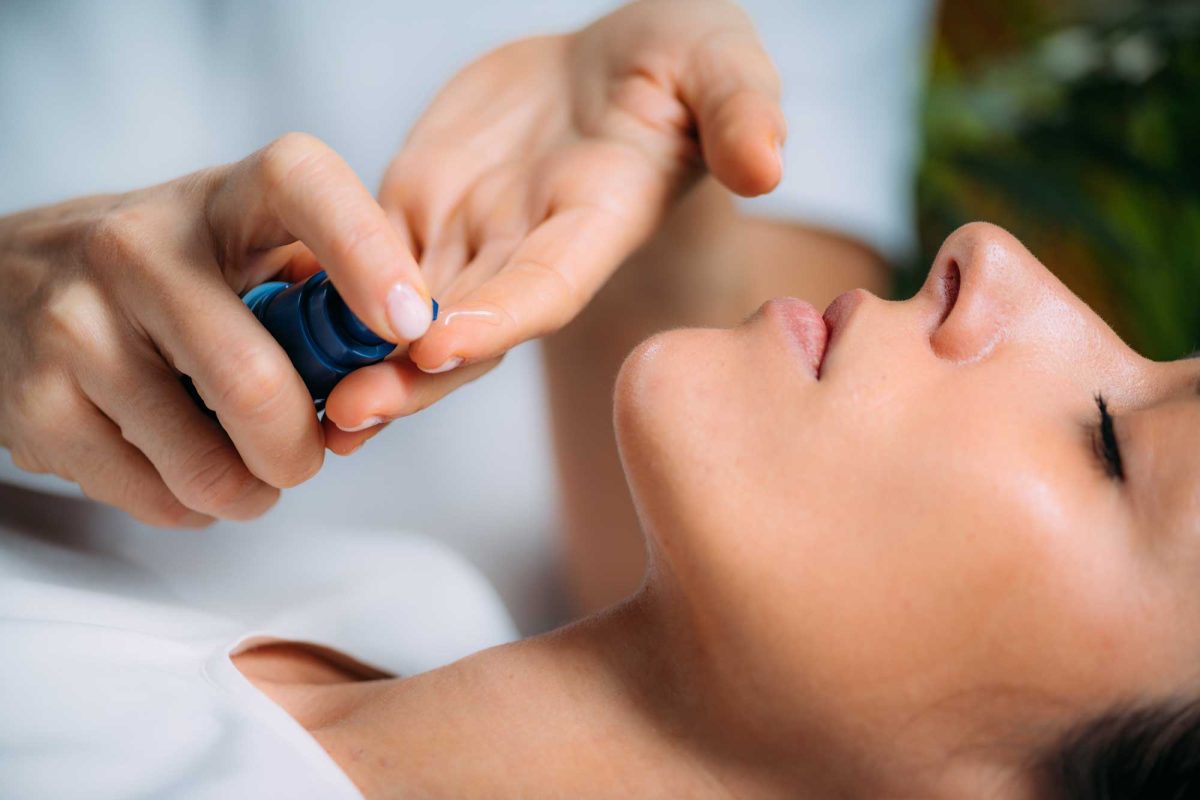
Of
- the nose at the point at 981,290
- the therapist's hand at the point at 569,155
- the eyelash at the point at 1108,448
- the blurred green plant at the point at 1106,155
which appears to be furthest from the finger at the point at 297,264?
the blurred green plant at the point at 1106,155

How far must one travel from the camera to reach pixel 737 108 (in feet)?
2.60

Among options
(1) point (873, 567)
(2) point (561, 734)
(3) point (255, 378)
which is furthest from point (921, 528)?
(3) point (255, 378)

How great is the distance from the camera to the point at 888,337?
684mm

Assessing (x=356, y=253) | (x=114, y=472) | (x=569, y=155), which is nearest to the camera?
(x=356, y=253)

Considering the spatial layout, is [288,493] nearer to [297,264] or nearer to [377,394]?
[297,264]

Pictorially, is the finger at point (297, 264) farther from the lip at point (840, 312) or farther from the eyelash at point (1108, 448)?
the eyelash at point (1108, 448)

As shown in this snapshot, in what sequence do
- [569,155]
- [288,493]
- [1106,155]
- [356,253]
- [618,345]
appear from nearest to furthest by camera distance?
[356,253], [569,155], [288,493], [618,345], [1106,155]

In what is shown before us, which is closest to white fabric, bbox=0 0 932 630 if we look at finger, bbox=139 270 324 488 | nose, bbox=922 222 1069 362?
finger, bbox=139 270 324 488

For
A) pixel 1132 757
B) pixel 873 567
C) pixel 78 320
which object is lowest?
pixel 1132 757

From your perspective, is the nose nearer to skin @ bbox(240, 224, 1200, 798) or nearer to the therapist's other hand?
skin @ bbox(240, 224, 1200, 798)

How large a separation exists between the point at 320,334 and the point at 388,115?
0.65m

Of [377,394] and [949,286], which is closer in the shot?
[377,394]

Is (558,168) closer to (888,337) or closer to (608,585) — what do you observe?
(888,337)

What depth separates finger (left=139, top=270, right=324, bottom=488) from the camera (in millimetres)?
623
